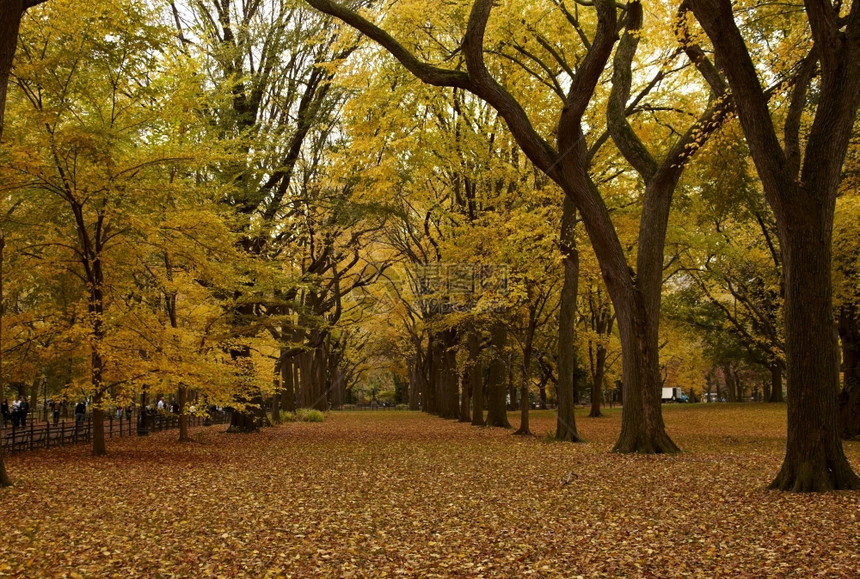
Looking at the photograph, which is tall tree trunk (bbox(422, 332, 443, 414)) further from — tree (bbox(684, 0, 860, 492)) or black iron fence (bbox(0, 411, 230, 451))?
tree (bbox(684, 0, 860, 492))

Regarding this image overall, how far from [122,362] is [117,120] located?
197 inches

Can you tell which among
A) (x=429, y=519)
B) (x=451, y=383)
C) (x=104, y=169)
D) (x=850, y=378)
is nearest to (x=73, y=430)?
(x=104, y=169)

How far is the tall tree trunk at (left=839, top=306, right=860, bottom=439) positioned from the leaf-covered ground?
5952 mm

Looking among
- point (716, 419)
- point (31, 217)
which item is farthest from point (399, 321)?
point (31, 217)

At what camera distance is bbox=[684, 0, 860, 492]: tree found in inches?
304

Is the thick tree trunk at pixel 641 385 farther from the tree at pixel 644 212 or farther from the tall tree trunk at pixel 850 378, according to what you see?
the tall tree trunk at pixel 850 378

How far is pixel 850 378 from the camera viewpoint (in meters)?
17.7

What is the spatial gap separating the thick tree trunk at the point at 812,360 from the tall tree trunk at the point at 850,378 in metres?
11.2

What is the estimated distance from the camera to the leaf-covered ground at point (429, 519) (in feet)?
18.4

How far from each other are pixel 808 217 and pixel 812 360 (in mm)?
1721

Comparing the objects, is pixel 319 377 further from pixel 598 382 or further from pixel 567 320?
pixel 567 320

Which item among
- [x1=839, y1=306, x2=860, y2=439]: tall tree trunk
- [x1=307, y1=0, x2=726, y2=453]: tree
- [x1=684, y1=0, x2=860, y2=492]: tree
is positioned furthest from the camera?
[x1=839, y1=306, x2=860, y2=439]: tall tree trunk

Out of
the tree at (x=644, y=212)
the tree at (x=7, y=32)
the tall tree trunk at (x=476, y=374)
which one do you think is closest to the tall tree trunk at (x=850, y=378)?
the tree at (x=644, y=212)

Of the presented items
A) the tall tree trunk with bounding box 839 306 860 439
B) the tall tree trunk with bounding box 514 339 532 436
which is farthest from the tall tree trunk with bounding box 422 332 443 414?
the tall tree trunk with bounding box 839 306 860 439
